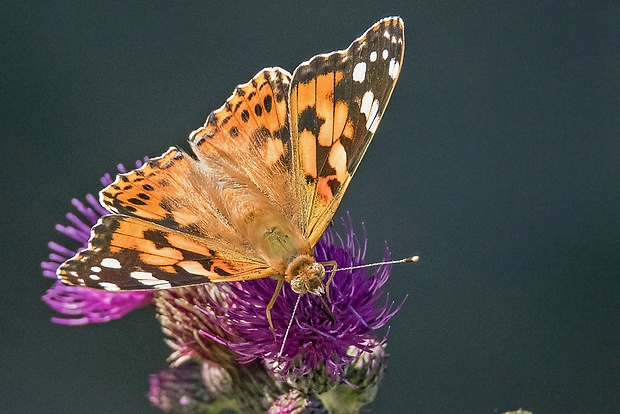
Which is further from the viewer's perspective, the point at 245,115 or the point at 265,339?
the point at 245,115

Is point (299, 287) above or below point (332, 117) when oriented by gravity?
below

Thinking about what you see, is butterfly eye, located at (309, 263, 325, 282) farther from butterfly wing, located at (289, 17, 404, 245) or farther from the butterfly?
butterfly wing, located at (289, 17, 404, 245)

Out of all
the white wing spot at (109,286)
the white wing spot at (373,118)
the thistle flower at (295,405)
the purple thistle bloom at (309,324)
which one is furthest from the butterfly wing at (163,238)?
the white wing spot at (373,118)

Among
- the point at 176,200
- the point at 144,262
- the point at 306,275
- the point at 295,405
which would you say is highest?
the point at 176,200

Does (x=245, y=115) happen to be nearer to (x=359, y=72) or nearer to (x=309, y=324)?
(x=359, y=72)

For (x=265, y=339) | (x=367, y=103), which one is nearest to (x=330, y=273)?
(x=265, y=339)

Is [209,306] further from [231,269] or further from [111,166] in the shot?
[111,166]

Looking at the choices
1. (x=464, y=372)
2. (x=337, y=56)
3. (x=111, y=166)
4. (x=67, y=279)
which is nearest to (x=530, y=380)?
(x=464, y=372)
